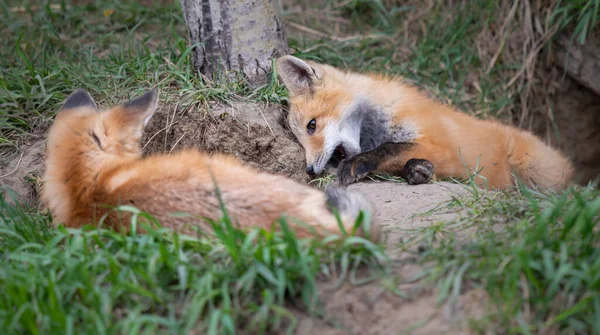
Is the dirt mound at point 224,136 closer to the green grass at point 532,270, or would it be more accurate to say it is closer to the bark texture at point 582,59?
the green grass at point 532,270

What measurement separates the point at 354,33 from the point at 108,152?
377 centimetres

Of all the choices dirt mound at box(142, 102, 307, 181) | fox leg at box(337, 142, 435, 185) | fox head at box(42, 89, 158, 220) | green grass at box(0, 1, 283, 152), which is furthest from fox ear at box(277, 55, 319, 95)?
fox head at box(42, 89, 158, 220)

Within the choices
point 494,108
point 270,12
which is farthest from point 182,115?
point 494,108

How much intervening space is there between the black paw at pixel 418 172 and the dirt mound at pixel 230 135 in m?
0.87

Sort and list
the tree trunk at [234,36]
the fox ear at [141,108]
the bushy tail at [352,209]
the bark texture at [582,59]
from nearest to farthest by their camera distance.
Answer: the bushy tail at [352,209] < the fox ear at [141,108] < the tree trunk at [234,36] < the bark texture at [582,59]

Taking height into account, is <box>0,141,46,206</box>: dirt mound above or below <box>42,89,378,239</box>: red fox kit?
below

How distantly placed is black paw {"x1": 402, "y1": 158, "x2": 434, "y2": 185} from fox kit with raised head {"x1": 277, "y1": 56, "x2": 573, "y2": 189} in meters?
0.03

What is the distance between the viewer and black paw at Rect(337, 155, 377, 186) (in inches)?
165

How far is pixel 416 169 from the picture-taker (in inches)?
162

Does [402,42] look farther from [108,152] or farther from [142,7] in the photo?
[108,152]

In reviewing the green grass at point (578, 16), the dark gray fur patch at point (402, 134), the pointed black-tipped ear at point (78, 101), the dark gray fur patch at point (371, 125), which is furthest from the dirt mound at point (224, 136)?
the green grass at point (578, 16)

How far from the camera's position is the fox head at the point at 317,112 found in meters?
4.54

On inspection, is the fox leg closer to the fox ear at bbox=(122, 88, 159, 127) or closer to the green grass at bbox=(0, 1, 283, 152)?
the green grass at bbox=(0, 1, 283, 152)

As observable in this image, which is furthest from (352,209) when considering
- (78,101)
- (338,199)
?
(78,101)
